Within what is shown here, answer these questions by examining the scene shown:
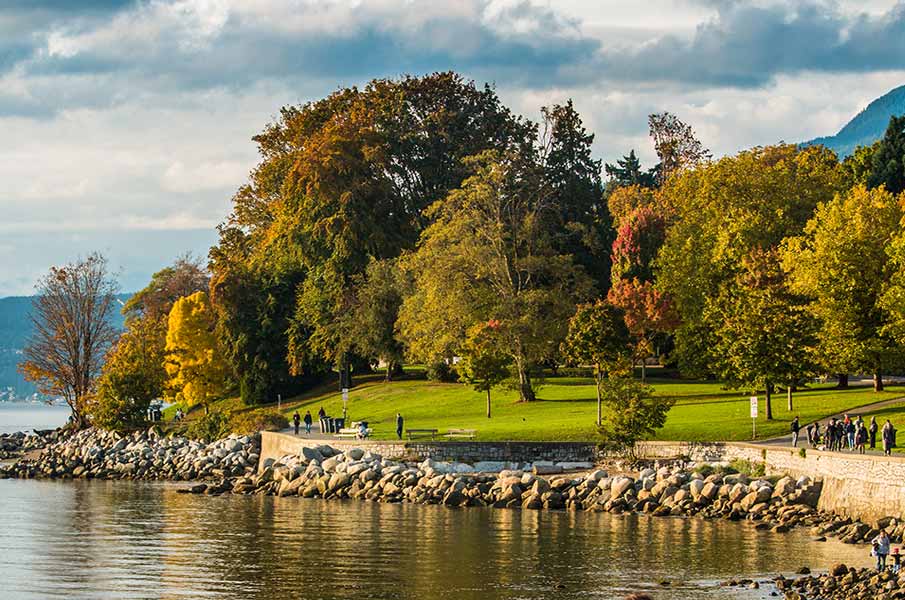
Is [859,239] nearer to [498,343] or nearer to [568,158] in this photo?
[498,343]

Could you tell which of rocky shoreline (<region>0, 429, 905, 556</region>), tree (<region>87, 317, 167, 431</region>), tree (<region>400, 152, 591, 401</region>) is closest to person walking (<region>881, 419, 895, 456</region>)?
rocky shoreline (<region>0, 429, 905, 556</region>)

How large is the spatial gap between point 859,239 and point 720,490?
881 inches

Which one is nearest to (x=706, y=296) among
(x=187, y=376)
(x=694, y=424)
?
(x=694, y=424)

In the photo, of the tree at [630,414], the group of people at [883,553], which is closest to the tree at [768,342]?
the tree at [630,414]

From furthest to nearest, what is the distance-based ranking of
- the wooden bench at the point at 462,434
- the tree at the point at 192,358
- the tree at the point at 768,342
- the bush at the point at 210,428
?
the tree at the point at 192,358, the bush at the point at 210,428, the wooden bench at the point at 462,434, the tree at the point at 768,342

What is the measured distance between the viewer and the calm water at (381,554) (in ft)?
109

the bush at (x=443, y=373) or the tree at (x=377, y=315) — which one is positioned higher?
the tree at (x=377, y=315)

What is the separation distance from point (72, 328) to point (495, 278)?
35.8 m

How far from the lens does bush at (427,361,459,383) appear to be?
3413 inches

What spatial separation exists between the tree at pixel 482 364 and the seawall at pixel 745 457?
30.5 feet

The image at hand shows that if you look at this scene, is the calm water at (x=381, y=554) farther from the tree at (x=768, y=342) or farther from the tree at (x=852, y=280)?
the tree at (x=852, y=280)

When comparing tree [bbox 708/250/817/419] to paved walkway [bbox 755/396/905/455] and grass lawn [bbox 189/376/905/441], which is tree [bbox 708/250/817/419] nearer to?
grass lawn [bbox 189/376/905/441]

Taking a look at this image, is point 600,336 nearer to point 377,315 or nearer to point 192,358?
point 377,315

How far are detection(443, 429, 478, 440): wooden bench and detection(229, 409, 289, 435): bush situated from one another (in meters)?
16.7
